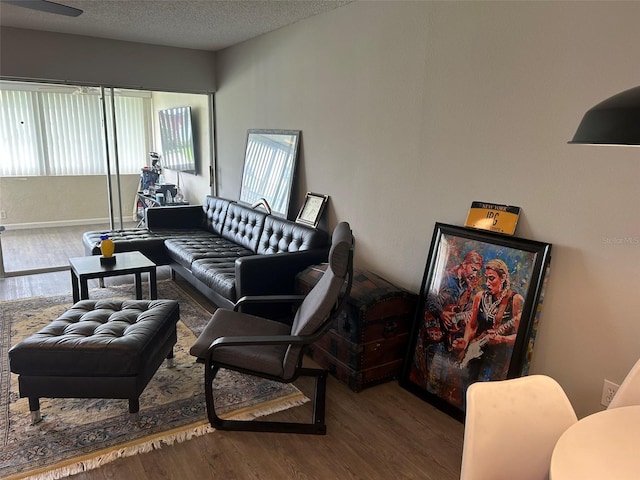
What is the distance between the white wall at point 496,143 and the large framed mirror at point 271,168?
38cm

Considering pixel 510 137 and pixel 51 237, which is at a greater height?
pixel 510 137

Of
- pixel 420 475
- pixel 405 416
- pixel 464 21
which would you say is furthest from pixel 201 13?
pixel 420 475

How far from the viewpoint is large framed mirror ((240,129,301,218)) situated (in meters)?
4.32

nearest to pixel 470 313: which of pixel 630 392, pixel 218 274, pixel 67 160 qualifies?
pixel 630 392

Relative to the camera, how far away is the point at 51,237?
215 inches

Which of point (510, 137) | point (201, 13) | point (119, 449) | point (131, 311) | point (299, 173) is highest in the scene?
point (201, 13)

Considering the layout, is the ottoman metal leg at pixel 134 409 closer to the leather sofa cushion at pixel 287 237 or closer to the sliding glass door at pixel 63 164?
the leather sofa cushion at pixel 287 237

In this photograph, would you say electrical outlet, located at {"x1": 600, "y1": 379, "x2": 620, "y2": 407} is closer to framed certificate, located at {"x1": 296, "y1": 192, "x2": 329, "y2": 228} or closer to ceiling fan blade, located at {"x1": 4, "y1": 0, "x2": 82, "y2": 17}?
framed certificate, located at {"x1": 296, "y1": 192, "x2": 329, "y2": 228}

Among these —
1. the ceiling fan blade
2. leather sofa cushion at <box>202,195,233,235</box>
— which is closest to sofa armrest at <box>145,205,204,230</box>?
leather sofa cushion at <box>202,195,233,235</box>

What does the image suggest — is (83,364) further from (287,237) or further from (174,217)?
(174,217)

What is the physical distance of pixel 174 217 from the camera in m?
5.34

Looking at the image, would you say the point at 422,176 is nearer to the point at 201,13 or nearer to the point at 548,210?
the point at 548,210

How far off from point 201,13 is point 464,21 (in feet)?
7.48

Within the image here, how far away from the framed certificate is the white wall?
0.25 ft
